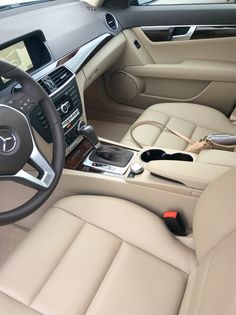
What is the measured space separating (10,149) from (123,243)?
39 cm

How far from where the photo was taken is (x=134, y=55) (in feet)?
6.02

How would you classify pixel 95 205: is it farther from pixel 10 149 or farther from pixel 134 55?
pixel 134 55

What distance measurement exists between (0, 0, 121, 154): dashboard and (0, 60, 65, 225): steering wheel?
0.11m

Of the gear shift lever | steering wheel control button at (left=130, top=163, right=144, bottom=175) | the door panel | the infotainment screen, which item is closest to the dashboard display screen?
the infotainment screen

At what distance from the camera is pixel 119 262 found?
2.90 feet

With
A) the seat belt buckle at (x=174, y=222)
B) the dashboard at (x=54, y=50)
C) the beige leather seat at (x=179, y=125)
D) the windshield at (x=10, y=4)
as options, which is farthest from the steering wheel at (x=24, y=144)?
the windshield at (x=10, y=4)

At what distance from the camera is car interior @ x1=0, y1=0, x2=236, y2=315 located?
79 centimetres

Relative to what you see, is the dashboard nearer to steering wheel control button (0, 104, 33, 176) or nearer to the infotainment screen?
the infotainment screen

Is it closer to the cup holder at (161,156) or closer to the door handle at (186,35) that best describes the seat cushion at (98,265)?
the cup holder at (161,156)

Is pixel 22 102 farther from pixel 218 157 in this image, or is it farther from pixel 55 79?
pixel 218 157

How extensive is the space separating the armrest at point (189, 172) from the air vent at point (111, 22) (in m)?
0.99

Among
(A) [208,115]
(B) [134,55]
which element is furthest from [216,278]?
(B) [134,55]

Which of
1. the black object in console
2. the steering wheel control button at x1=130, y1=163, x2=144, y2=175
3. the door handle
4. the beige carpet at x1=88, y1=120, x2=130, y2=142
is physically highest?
the door handle

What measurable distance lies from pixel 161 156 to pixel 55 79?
1.48 feet
